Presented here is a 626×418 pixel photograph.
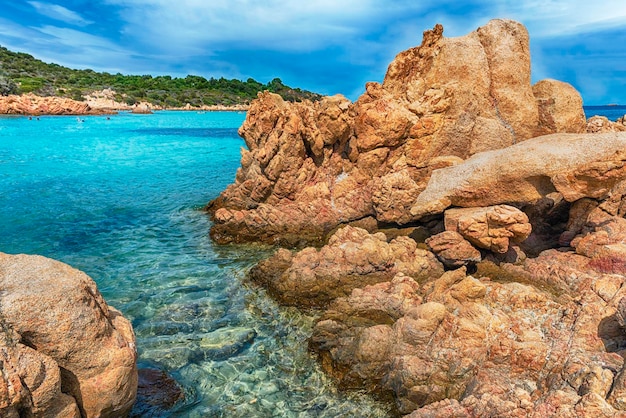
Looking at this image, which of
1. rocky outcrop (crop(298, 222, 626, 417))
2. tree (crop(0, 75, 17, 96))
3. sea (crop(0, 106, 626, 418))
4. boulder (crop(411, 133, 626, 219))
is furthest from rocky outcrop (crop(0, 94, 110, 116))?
rocky outcrop (crop(298, 222, 626, 417))

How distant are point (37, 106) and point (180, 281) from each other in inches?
4090

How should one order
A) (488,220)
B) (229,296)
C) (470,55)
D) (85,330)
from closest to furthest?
(85,330) < (488,220) < (229,296) < (470,55)

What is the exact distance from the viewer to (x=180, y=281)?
14.1 meters

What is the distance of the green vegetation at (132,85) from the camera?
131900 mm

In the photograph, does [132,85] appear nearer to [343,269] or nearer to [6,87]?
[6,87]

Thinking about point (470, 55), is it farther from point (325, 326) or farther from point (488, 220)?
point (325, 326)

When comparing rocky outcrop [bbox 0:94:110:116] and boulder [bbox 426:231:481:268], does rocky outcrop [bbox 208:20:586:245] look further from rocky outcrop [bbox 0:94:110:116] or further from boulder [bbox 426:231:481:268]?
rocky outcrop [bbox 0:94:110:116]

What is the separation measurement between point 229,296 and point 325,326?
3.99 metres

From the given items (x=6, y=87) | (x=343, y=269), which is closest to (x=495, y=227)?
(x=343, y=269)

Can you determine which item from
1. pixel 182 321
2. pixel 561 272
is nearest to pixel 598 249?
pixel 561 272

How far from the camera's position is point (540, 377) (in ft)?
25.1

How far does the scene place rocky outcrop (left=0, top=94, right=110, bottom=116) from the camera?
3681 inches

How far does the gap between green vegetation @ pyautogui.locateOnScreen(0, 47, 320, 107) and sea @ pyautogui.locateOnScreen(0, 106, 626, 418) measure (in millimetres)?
110747

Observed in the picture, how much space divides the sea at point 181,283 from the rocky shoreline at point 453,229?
83cm
